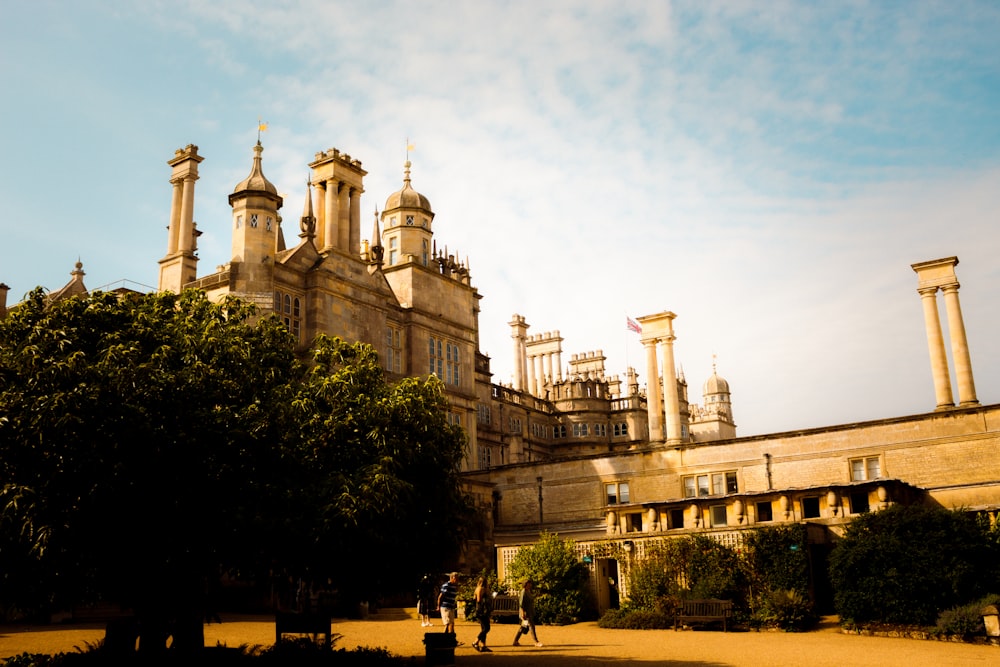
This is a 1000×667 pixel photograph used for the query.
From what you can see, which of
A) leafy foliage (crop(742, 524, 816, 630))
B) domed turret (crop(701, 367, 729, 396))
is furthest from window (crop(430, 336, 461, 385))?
domed turret (crop(701, 367, 729, 396))

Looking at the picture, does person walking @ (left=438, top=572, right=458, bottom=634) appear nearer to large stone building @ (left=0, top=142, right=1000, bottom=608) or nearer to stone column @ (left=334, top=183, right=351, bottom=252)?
large stone building @ (left=0, top=142, right=1000, bottom=608)

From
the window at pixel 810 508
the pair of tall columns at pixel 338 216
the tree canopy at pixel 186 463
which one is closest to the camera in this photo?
the tree canopy at pixel 186 463

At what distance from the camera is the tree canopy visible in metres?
17.3

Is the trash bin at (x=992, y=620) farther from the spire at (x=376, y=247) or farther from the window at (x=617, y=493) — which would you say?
the spire at (x=376, y=247)

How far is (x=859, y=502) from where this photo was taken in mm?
33844

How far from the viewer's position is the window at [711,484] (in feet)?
135

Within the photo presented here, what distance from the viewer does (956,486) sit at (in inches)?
1395

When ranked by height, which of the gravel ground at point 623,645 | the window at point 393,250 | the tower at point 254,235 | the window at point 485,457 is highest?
the window at point 393,250

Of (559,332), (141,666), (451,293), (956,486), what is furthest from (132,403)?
(559,332)

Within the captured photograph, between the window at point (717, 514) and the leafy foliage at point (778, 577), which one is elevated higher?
the window at point (717, 514)

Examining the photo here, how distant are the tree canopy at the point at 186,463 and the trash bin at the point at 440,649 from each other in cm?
196

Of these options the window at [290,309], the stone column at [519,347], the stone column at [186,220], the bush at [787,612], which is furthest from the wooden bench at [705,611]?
the stone column at [519,347]

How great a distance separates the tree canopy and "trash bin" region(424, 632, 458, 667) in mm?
1960

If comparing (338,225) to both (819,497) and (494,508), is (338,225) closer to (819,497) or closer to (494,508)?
(494,508)
